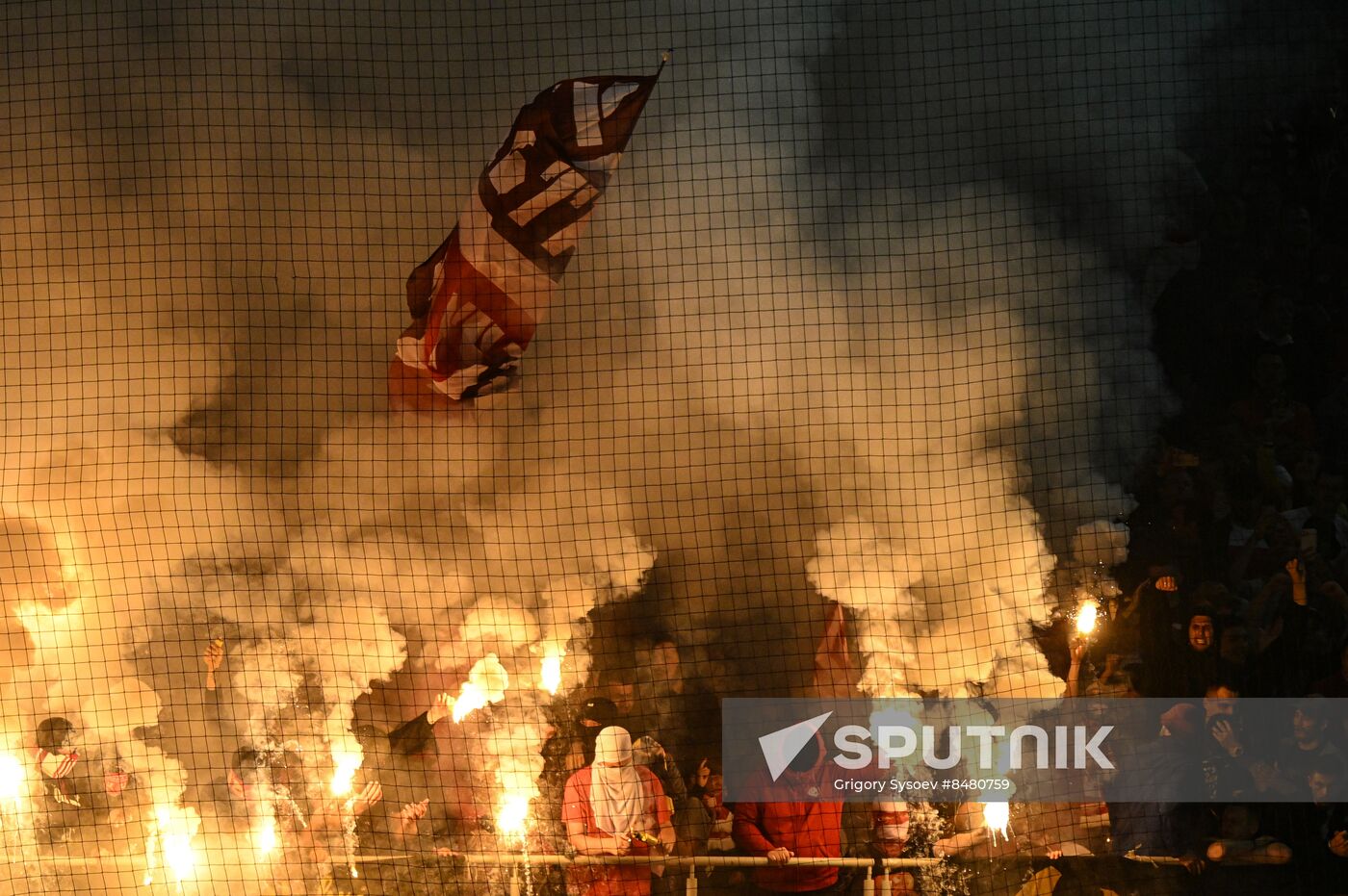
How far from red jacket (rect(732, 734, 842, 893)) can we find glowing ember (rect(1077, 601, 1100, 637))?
103cm

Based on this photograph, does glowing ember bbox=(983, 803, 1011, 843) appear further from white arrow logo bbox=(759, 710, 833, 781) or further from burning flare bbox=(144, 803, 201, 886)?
burning flare bbox=(144, 803, 201, 886)

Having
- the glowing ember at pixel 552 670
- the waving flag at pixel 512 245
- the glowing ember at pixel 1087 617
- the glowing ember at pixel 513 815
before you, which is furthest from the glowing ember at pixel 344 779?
the glowing ember at pixel 1087 617

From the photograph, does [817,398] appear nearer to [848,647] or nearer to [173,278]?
[848,647]

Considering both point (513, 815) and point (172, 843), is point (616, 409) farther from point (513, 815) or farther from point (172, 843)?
point (172, 843)

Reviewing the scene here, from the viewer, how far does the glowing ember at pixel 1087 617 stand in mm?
4836

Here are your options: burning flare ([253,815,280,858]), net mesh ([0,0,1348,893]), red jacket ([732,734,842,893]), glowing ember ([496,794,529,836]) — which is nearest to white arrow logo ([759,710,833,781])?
red jacket ([732,734,842,893])

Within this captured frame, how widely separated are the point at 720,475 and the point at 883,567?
69 cm

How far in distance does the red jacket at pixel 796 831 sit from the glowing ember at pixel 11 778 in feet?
8.57

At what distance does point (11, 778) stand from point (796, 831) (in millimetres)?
2875

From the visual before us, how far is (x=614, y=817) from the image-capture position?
4.88m

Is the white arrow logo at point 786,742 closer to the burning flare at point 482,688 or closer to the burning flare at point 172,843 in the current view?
the burning flare at point 482,688

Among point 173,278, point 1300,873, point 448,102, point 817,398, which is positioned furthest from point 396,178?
point 1300,873

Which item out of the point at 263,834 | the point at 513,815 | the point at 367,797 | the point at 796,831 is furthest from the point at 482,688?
the point at 796,831

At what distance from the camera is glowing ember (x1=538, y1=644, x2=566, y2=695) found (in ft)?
16.2
